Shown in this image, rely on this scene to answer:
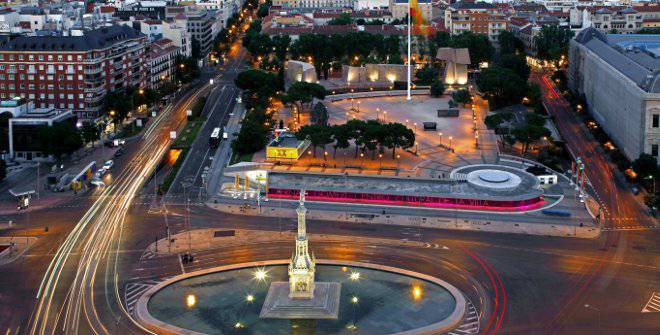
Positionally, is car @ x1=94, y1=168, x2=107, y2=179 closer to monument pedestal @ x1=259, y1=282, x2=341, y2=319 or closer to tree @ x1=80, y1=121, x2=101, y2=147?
tree @ x1=80, y1=121, x2=101, y2=147

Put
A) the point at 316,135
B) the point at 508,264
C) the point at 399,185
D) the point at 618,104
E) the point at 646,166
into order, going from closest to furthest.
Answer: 1. the point at 508,264
2. the point at 646,166
3. the point at 399,185
4. the point at 316,135
5. the point at 618,104

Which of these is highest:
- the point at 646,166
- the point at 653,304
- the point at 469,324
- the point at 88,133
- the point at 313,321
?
the point at 88,133

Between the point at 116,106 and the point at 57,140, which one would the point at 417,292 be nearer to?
the point at 57,140

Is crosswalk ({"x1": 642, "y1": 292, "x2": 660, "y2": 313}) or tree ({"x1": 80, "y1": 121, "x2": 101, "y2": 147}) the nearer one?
crosswalk ({"x1": 642, "y1": 292, "x2": 660, "y2": 313})

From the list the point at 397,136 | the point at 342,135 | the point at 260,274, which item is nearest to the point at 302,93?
the point at 342,135

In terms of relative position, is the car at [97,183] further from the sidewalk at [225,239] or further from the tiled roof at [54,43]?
the tiled roof at [54,43]

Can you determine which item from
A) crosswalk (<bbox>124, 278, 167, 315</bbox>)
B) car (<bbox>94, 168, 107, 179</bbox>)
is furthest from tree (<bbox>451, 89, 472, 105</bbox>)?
crosswalk (<bbox>124, 278, 167, 315</bbox>)

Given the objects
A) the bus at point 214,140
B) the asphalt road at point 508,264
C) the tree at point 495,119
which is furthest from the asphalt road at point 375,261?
the tree at point 495,119

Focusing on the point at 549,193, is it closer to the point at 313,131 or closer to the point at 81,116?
the point at 313,131
